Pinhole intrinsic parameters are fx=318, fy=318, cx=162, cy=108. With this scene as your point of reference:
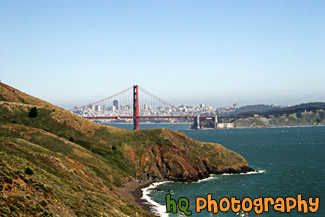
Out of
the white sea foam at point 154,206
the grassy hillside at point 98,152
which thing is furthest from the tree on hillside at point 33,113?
the white sea foam at point 154,206

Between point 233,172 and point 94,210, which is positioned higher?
point 94,210

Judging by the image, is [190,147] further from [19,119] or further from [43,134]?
[19,119]

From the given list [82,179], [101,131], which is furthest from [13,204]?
[101,131]

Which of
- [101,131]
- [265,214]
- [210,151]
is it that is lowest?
[265,214]

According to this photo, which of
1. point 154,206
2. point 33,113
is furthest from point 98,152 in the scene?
point 154,206

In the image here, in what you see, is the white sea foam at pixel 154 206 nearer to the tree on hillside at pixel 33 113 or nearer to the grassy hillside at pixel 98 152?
the grassy hillside at pixel 98 152

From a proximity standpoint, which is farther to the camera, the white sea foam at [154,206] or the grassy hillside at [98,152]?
the white sea foam at [154,206]

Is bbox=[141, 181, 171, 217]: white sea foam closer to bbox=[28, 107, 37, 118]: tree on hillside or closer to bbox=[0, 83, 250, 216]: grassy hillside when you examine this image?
bbox=[0, 83, 250, 216]: grassy hillside

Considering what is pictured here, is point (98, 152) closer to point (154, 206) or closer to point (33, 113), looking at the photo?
point (33, 113)
